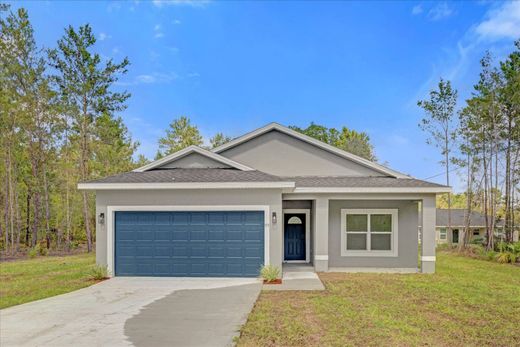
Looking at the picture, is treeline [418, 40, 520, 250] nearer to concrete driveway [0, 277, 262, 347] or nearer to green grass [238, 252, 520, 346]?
green grass [238, 252, 520, 346]

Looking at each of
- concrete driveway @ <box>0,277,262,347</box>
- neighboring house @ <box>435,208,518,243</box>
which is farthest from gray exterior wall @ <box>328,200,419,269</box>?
neighboring house @ <box>435,208,518,243</box>

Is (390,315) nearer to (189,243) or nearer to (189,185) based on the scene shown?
(189,243)

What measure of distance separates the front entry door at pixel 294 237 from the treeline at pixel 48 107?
13416mm

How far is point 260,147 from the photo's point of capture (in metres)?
15.1

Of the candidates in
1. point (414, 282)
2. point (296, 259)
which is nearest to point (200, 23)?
point (296, 259)

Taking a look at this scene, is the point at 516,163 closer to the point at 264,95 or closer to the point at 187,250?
the point at 264,95

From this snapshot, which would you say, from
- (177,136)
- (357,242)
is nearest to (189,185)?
(357,242)

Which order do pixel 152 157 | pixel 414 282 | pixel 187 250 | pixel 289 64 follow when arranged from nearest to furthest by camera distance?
pixel 414 282 < pixel 187 250 < pixel 289 64 < pixel 152 157

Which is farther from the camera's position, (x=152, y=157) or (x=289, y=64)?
(x=152, y=157)

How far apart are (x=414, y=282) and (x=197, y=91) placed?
21786 millimetres

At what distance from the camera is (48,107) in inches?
806

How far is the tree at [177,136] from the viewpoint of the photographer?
35.0 metres

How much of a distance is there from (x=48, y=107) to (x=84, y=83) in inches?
94.8

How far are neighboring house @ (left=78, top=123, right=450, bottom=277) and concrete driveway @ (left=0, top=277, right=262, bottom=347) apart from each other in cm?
122
